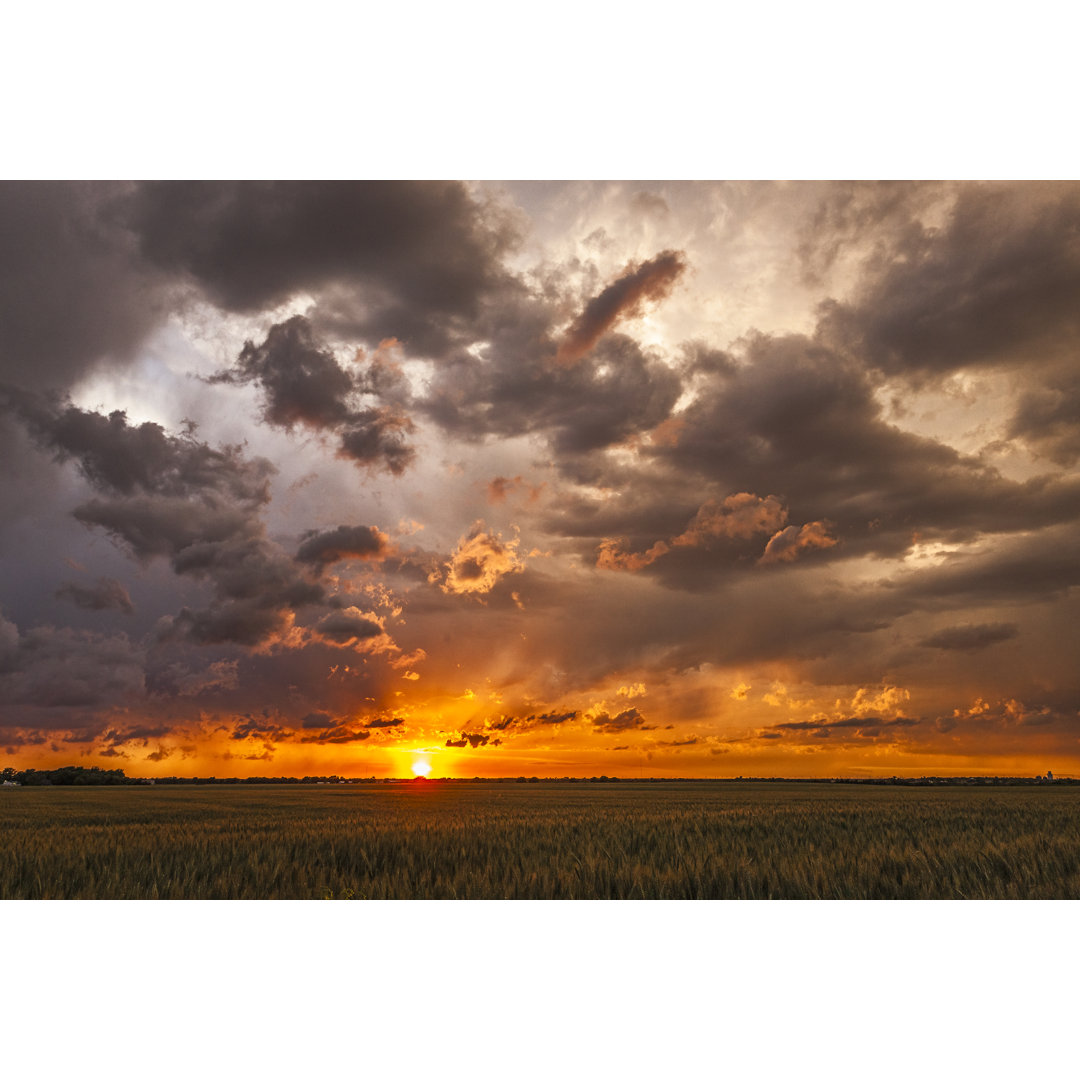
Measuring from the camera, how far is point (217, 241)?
13.1m

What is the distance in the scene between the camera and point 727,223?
41.5ft

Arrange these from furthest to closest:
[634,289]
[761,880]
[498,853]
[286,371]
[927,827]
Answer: [286,371] < [634,289] < [927,827] < [498,853] < [761,880]

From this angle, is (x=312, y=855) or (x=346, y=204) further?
(x=346, y=204)

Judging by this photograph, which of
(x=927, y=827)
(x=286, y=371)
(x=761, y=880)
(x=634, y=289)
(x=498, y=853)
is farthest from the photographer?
(x=286, y=371)

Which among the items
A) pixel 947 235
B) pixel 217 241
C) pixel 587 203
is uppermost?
pixel 217 241

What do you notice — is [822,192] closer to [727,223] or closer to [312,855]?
[727,223]

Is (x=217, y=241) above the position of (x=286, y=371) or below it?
above

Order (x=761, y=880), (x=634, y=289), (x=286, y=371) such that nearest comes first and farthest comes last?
(x=761, y=880) < (x=634, y=289) < (x=286, y=371)

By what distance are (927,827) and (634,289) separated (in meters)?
10.2

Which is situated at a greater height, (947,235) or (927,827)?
(947,235)

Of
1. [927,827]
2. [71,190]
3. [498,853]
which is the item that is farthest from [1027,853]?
[71,190]

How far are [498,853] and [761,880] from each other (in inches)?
114

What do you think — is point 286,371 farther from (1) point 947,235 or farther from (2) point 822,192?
(1) point 947,235

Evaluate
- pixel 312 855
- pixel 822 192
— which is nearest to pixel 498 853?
pixel 312 855
